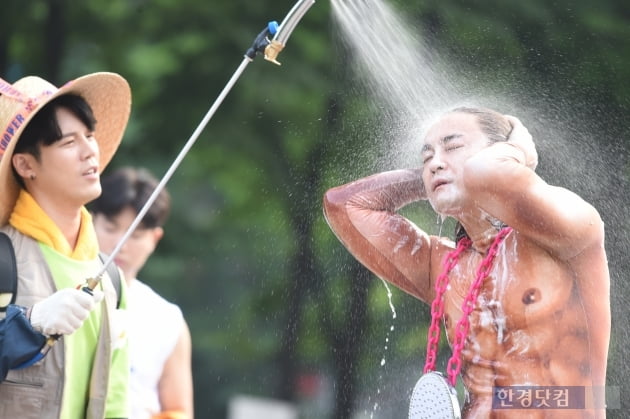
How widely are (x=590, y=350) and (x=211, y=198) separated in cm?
687

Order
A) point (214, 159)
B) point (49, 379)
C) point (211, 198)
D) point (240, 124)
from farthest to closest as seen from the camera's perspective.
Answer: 1. point (211, 198)
2. point (214, 159)
3. point (240, 124)
4. point (49, 379)

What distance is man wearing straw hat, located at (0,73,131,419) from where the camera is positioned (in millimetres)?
3811

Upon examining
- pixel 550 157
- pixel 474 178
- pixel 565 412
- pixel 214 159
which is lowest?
pixel 565 412

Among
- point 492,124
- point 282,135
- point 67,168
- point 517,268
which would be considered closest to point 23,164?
point 67,168

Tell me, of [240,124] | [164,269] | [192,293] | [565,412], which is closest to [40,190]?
[565,412]

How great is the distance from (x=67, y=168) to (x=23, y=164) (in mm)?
151

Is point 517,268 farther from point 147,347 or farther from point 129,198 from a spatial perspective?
point 129,198

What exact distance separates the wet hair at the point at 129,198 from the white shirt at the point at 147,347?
46 centimetres

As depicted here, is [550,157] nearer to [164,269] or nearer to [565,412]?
[565,412]

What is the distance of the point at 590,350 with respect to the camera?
339 centimetres

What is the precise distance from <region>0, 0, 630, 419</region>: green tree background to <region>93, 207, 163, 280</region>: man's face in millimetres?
900

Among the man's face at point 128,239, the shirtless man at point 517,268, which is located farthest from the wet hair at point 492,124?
the man's face at point 128,239

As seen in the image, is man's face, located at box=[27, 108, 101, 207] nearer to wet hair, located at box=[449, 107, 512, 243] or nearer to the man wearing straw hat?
the man wearing straw hat

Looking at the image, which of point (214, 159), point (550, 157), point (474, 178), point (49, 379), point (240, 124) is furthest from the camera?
point (214, 159)
